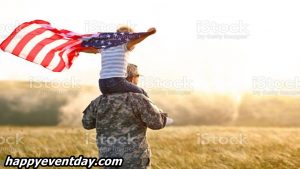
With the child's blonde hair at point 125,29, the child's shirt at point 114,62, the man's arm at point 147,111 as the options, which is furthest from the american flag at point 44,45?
the man's arm at point 147,111

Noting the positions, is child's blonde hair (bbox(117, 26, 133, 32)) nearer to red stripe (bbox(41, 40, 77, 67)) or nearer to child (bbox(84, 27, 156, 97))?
child (bbox(84, 27, 156, 97))

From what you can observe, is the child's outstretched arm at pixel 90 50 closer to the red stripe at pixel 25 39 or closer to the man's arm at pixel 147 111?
the man's arm at pixel 147 111

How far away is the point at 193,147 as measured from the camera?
9.72 meters

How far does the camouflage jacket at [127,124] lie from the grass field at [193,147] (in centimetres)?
315

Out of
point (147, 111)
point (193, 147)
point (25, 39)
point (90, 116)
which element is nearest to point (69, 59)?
point (25, 39)

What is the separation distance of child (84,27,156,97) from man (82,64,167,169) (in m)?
0.07

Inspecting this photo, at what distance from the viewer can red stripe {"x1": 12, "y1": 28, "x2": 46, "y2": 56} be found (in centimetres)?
720

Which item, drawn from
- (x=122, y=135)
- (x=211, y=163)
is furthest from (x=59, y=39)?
(x=211, y=163)

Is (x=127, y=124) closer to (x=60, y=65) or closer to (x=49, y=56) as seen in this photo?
(x=60, y=65)

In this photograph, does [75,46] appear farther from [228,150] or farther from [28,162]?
[228,150]

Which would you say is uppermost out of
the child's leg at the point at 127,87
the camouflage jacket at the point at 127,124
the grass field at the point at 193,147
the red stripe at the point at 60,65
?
the red stripe at the point at 60,65

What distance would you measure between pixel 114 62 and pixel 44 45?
1840mm

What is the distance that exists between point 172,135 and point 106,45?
5143 millimetres

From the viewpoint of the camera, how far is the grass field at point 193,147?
8.88 meters
